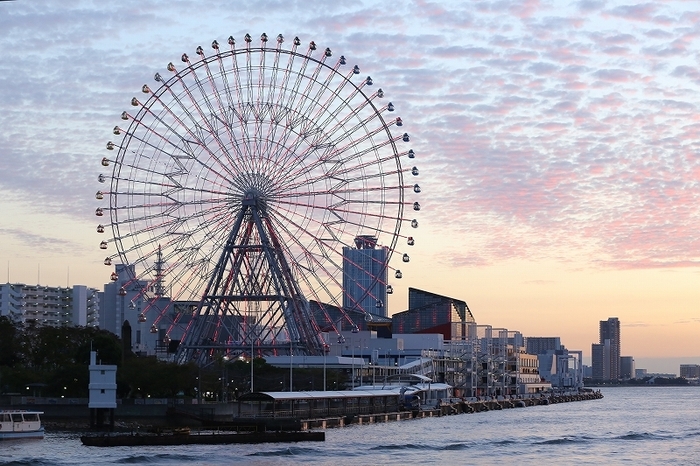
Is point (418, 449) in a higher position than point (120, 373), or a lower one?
lower

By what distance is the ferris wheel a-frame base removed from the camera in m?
110

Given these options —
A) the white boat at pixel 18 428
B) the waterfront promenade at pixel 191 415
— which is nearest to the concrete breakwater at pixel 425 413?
the waterfront promenade at pixel 191 415

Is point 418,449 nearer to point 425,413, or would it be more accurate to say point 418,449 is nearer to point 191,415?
point 191,415

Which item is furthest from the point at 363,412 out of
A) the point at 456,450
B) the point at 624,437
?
the point at 456,450

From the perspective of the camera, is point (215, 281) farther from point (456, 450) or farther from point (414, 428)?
point (456, 450)

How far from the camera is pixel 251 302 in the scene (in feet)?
381

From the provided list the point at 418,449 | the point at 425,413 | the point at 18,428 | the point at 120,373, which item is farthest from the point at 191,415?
the point at 425,413

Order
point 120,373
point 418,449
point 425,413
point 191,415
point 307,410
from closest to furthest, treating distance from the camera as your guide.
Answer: point 418,449 < point 191,415 < point 307,410 < point 120,373 < point 425,413

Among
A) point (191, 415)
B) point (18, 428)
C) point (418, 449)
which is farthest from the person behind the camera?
point (191, 415)

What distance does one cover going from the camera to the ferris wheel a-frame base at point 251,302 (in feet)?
359

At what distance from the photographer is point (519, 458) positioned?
3061 inches

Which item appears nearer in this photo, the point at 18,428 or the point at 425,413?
the point at 18,428

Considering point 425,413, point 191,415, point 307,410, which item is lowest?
point 425,413

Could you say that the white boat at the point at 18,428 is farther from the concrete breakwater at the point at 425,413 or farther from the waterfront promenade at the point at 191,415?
the concrete breakwater at the point at 425,413
